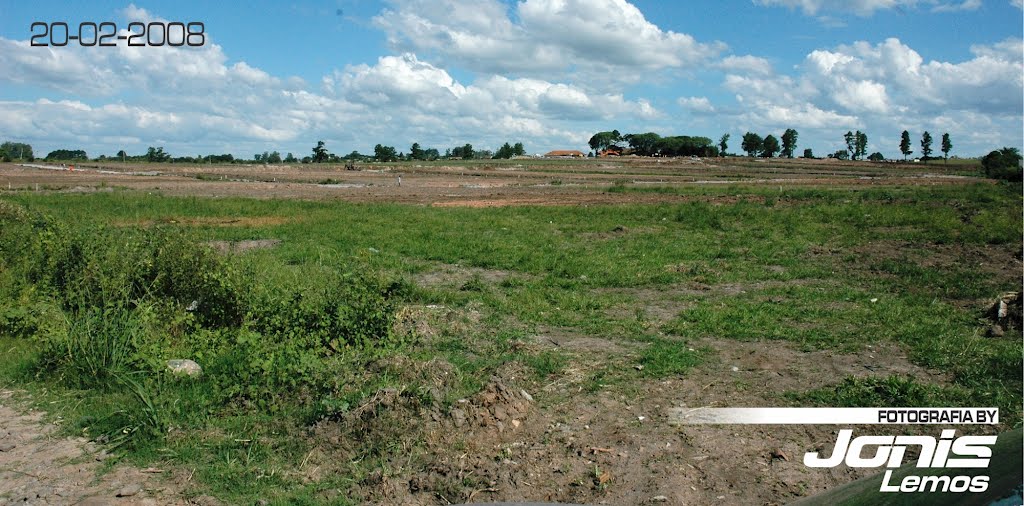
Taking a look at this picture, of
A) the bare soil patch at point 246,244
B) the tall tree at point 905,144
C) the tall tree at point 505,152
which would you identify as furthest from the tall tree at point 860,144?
the bare soil patch at point 246,244

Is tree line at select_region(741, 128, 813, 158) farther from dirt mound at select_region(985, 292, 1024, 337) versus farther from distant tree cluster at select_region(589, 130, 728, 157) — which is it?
dirt mound at select_region(985, 292, 1024, 337)

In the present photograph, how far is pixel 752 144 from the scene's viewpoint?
11081cm

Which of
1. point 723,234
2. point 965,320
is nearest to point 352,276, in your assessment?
point 965,320

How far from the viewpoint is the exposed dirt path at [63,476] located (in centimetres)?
433

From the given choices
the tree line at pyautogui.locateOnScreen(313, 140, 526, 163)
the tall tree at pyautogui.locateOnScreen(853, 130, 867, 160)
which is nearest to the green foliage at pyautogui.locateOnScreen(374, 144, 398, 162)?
the tree line at pyautogui.locateOnScreen(313, 140, 526, 163)

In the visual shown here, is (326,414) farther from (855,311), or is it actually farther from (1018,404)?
(855,311)

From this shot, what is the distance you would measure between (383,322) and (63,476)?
3060mm

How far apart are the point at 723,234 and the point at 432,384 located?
40.4 ft

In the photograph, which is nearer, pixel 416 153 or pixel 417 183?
pixel 417 183

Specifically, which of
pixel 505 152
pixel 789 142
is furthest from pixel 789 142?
pixel 505 152

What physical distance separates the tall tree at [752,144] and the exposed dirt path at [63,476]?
115 m

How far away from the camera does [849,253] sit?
13.0m

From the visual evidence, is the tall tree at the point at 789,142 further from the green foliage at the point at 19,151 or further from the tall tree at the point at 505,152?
the green foliage at the point at 19,151

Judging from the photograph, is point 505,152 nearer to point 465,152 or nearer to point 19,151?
point 465,152
